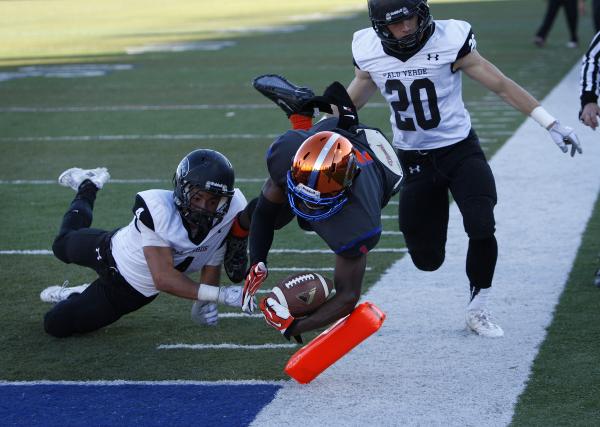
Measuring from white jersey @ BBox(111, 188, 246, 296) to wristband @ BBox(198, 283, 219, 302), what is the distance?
0.34 m

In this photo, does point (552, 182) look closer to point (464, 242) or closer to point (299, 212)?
point (464, 242)

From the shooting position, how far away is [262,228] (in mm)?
4938

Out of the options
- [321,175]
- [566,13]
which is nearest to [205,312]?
[321,175]

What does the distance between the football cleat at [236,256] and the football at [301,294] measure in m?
0.82

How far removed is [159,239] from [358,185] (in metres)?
1.11

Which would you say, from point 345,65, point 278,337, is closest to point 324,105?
point 278,337

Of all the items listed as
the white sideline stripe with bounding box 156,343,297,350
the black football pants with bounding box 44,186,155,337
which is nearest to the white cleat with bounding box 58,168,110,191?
the black football pants with bounding box 44,186,155,337

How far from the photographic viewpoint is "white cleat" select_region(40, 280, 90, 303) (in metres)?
5.98

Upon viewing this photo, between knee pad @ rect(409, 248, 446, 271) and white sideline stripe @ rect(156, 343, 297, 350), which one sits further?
knee pad @ rect(409, 248, 446, 271)

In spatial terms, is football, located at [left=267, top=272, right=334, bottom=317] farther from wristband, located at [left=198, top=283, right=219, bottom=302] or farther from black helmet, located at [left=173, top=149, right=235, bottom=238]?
black helmet, located at [left=173, top=149, right=235, bottom=238]

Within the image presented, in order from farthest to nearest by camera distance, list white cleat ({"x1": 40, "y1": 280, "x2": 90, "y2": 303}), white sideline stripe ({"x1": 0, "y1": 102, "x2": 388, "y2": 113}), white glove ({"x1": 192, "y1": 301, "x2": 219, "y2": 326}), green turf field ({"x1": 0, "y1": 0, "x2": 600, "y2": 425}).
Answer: white sideline stripe ({"x1": 0, "y1": 102, "x2": 388, "y2": 113}) → white cleat ({"x1": 40, "y1": 280, "x2": 90, "y2": 303}) → white glove ({"x1": 192, "y1": 301, "x2": 219, "y2": 326}) → green turf field ({"x1": 0, "y1": 0, "x2": 600, "y2": 425})

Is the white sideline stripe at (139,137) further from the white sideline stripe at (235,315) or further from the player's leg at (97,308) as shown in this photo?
the player's leg at (97,308)

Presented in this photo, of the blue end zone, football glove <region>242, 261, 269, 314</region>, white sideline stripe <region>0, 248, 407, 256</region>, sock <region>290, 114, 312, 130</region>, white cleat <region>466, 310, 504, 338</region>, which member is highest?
sock <region>290, 114, 312, 130</region>

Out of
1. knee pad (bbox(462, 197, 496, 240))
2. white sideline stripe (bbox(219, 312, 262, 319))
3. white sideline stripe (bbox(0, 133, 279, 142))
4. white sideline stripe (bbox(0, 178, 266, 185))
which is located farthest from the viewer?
white sideline stripe (bbox(0, 133, 279, 142))
